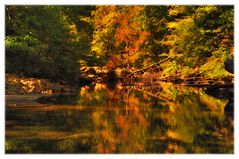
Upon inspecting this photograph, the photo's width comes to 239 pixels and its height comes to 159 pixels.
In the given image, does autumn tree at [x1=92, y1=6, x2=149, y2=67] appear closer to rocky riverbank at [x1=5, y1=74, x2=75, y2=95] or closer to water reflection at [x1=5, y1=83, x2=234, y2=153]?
rocky riverbank at [x1=5, y1=74, x2=75, y2=95]

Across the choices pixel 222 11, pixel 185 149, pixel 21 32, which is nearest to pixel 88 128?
pixel 185 149

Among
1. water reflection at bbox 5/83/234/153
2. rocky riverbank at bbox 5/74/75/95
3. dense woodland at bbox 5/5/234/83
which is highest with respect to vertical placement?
dense woodland at bbox 5/5/234/83

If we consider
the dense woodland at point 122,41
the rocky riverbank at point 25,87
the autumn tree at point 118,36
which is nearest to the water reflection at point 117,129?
the rocky riverbank at point 25,87

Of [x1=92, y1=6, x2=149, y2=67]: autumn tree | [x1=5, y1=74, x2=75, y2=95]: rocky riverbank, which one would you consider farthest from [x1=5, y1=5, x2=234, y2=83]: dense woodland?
[x1=5, y1=74, x2=75, y2=95]: rocky riverbank

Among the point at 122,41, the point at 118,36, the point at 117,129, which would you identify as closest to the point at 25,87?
the point at 117,129

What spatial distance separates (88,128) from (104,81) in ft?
104

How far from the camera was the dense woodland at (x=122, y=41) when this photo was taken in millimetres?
28383

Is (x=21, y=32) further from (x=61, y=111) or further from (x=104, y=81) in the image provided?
(x=104, y=81)

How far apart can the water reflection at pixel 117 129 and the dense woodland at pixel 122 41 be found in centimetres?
1172

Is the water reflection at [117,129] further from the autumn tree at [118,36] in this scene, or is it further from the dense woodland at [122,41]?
the autumn tree at [118,36]

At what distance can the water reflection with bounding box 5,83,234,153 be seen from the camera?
934cm

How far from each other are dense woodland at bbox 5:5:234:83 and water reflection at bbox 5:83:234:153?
11.7 m

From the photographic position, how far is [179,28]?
3403 cm

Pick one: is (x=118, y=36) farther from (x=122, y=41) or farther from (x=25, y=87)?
(x=25, y=87)
